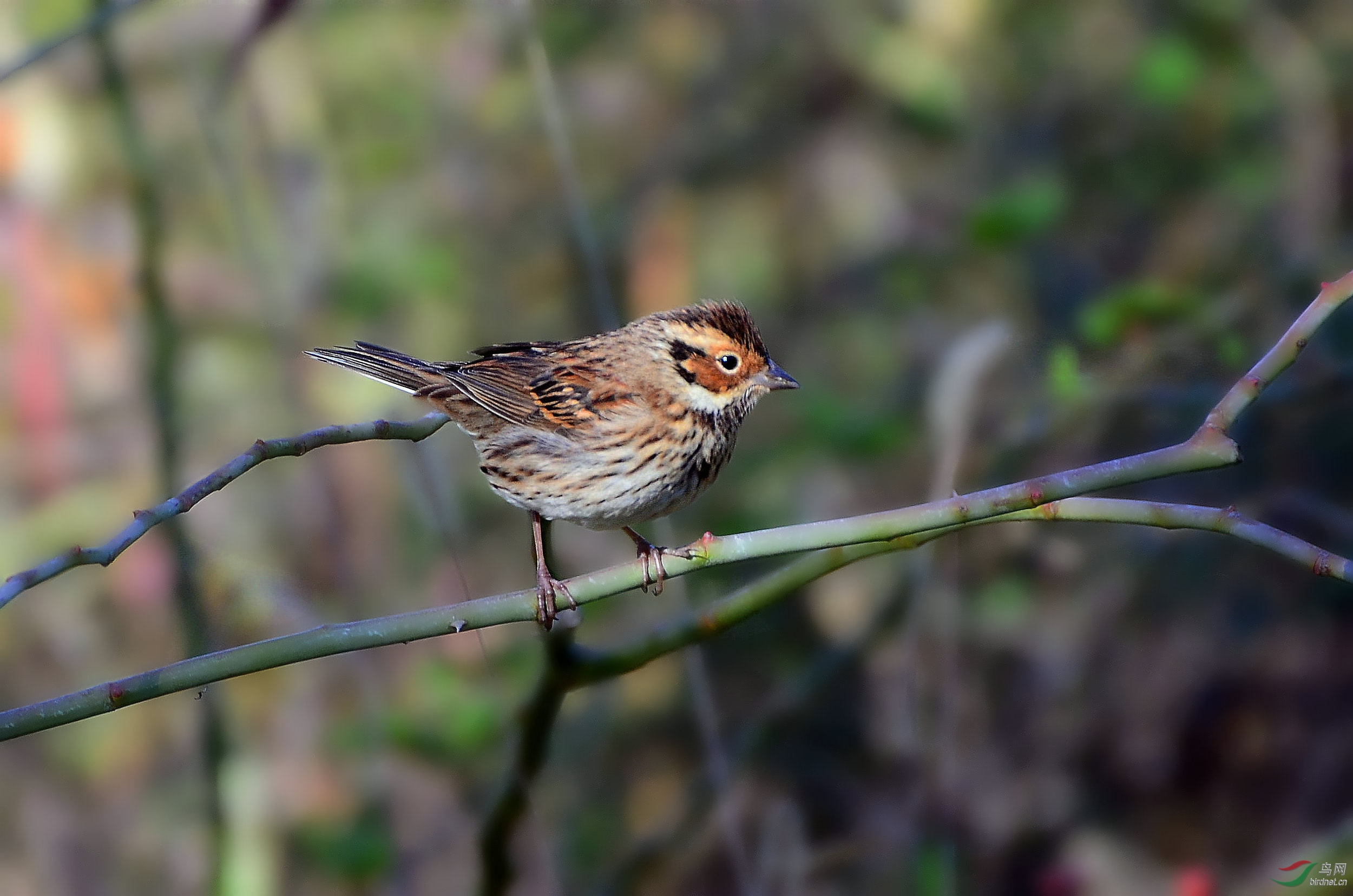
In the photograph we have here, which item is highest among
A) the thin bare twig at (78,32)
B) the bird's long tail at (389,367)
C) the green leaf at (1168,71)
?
the green leaf at (1168,71)

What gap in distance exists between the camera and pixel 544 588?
109 inches

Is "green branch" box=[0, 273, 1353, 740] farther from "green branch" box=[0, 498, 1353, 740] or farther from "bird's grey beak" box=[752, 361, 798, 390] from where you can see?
"bird's grey beak" box=[752, 361, 798, 390]

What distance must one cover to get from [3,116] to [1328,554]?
229 inches

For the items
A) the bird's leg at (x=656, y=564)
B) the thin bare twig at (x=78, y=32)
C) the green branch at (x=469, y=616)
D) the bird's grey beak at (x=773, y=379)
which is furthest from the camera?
the bird's grey beak at (x=773, y=379)

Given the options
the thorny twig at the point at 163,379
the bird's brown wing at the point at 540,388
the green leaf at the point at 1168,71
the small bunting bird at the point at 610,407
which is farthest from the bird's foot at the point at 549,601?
the green leaf at the point at 1168,71

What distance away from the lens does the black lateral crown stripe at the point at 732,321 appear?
346cm

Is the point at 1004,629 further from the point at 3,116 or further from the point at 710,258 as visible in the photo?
the point at 3,116

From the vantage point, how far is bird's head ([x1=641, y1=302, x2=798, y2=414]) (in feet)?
11.4

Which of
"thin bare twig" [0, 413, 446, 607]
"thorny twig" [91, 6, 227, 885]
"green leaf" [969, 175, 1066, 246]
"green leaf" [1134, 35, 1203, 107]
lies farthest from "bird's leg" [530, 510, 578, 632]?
"green leaf" [1134, 35, 1203, 107]

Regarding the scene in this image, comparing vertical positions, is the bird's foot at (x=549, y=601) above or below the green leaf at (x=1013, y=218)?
below

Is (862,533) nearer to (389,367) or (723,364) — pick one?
(723,364)

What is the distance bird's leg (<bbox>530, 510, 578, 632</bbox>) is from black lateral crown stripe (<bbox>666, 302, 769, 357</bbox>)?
700mm

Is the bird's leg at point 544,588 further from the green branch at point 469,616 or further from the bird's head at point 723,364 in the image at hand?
the bird's head at point 723,364

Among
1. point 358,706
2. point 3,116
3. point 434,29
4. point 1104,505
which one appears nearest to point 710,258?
point 434,29
